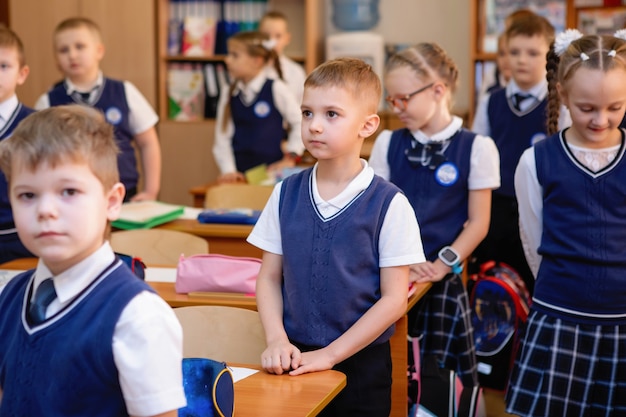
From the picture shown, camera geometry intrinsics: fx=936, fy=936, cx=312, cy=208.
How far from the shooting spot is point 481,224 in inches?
116

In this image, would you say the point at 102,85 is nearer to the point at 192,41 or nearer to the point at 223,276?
the point at 223,276

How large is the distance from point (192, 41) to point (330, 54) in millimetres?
1037

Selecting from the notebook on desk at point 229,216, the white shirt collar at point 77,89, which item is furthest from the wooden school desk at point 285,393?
the white shirt collar at point 77,89

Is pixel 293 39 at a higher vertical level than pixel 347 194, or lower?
higher

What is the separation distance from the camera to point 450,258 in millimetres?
2889

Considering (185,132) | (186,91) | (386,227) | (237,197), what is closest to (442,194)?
(386,227)

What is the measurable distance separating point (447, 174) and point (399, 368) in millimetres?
708

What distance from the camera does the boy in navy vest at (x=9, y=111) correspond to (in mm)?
3168

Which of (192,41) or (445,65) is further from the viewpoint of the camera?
(192,41)

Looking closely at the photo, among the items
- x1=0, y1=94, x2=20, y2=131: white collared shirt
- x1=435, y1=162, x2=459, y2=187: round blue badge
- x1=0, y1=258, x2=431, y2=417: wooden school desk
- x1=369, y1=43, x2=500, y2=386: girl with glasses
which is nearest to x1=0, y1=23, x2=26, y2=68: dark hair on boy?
x1=0, y1=94, x2=20, y2=131: white collared shirt

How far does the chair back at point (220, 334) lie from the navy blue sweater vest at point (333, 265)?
96 millimetres

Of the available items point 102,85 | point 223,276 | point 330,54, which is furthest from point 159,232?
point 330,54

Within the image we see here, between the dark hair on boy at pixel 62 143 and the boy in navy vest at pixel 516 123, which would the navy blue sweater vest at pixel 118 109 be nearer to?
the boy in navy vest at pixel 516 123

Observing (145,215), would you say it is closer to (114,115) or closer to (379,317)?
(114,115)
